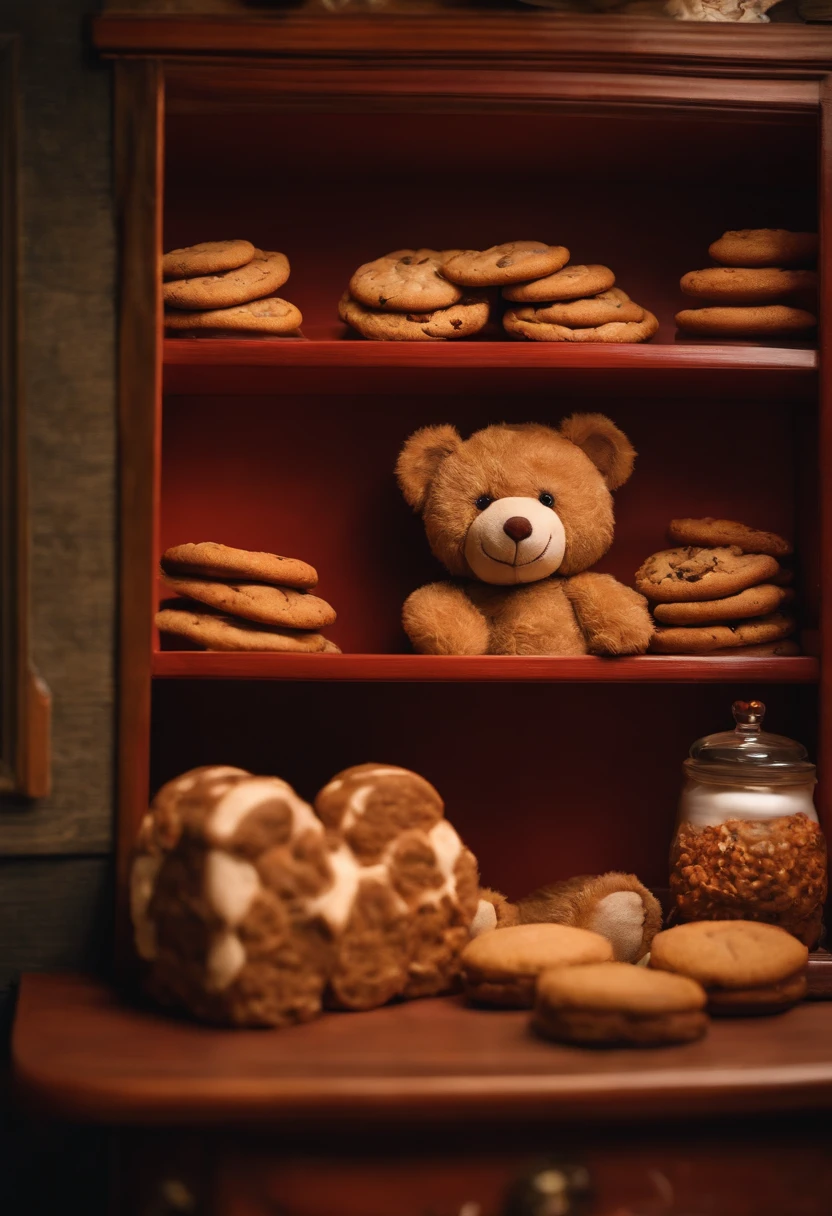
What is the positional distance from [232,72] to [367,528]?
0.73m

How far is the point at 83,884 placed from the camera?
4.85ft

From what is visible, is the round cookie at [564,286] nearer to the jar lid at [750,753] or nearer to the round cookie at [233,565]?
the round cookie at [233,565]

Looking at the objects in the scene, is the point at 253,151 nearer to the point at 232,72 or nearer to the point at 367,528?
the point at 232,72

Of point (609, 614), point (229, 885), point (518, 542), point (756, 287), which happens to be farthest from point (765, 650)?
point (229, 885)

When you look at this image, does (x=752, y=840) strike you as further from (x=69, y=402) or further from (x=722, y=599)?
(x=69, y=402)

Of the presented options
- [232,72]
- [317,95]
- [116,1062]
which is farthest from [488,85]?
[116,1062]

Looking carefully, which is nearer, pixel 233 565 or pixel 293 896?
pixel 293 896

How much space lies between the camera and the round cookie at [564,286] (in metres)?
1.62

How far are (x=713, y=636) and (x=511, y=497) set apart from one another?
360 mm

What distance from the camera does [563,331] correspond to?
1.61m

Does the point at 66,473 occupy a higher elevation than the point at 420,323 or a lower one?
lower

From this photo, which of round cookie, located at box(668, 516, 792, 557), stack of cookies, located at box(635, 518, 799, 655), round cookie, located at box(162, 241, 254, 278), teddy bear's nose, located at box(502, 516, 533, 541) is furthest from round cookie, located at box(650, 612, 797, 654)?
round cookie, located at box(162, 241, 254, 278)

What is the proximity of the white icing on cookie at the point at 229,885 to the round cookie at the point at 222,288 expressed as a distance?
785mm

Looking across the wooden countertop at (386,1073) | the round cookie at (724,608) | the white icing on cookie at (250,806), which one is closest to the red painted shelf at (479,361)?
the round cookie at (724,608)
